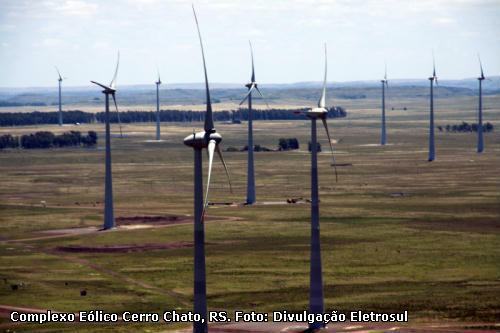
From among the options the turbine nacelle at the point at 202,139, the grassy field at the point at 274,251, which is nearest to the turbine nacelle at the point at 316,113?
the grassy field at the point at 274,251

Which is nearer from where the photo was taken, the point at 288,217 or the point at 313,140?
the point at 313,140

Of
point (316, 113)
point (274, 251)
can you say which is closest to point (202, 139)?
point (316, 113)

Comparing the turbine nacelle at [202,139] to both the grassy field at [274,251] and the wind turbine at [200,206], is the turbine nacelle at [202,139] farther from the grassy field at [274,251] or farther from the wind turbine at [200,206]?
the grassy field at [274,251]

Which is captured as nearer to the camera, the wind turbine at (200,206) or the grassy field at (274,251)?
the wind turbine at (200,206)

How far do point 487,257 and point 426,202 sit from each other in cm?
4683

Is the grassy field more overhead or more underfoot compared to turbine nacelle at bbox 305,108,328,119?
more underfoot

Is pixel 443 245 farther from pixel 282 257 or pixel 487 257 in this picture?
pixel 282 257

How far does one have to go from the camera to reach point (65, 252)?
349 ft

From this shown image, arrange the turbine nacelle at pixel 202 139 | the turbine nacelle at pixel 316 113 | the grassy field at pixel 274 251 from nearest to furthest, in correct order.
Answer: the turbine nacelle at pixel 202 139, the turbine nacelle at pixel 316 113, the grassy field at pixel 274 251

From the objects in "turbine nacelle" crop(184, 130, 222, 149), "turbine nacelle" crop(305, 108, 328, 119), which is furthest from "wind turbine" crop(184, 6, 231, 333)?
"turbine nacelle" crop(305, 108, 328, 119)

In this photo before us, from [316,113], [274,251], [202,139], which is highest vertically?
[316,113]

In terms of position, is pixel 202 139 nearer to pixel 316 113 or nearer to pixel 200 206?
pixel 200 206

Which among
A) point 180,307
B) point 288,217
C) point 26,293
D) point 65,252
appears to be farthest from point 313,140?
point 288,217

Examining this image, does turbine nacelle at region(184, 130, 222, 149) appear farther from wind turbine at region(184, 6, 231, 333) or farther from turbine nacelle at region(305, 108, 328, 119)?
turbine nacelle at region(305, 108, 328, 119)
